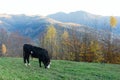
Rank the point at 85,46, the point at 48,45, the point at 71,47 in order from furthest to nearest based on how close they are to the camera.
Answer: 1. the point at 48,45
2. the point at 71,47
3. the point at 85,46

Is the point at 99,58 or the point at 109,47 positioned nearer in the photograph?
the point at 99,58

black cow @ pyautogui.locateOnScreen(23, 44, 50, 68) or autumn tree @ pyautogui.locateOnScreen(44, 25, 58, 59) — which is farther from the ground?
black cow @ pyautogui.locateOnScreen(23, 44, 50, 68)

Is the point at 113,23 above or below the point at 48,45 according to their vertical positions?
above

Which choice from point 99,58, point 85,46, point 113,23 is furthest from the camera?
point 113,23

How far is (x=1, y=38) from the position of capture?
418 feet

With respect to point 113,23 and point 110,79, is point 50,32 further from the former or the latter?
point 110,79

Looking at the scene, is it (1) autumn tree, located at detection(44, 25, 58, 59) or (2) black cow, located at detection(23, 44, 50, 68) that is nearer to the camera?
A: (2) black cow, located at detection(23, 44, 50, 68)

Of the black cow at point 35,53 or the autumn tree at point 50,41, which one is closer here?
the black cow at point 35,53

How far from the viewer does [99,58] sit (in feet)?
174

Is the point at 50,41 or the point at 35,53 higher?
the point at 35,53

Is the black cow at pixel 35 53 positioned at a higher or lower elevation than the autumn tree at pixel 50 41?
higher

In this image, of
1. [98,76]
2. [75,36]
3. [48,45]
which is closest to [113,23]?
[48,45]

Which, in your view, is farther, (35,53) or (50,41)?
(50,41)

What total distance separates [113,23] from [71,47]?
31.2 meters
